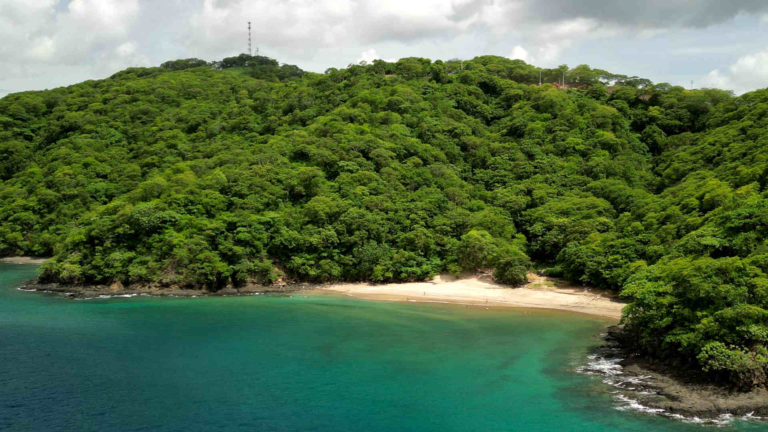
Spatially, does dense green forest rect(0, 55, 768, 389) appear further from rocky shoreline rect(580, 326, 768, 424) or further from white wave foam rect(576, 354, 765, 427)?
white wave foam rect(576, 354, 765, 427)

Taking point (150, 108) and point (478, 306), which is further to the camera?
point (150, 108)

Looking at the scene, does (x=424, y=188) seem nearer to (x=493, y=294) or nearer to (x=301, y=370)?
(x=493, y=294)

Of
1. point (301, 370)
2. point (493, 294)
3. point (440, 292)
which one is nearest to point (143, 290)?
point (301, 370)

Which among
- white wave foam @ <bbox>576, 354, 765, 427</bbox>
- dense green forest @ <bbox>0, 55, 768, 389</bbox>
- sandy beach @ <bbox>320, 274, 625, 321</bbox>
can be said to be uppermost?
dense green forest @ <bbox>0, 55, 768, 389</bbox>

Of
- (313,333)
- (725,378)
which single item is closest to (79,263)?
(313,333)

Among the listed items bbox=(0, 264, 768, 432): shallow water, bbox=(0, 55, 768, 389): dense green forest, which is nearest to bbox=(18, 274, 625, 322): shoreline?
bbox=(0, 55, 768, 389): dense green forest

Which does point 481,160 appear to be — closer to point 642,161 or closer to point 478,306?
point 642,161
